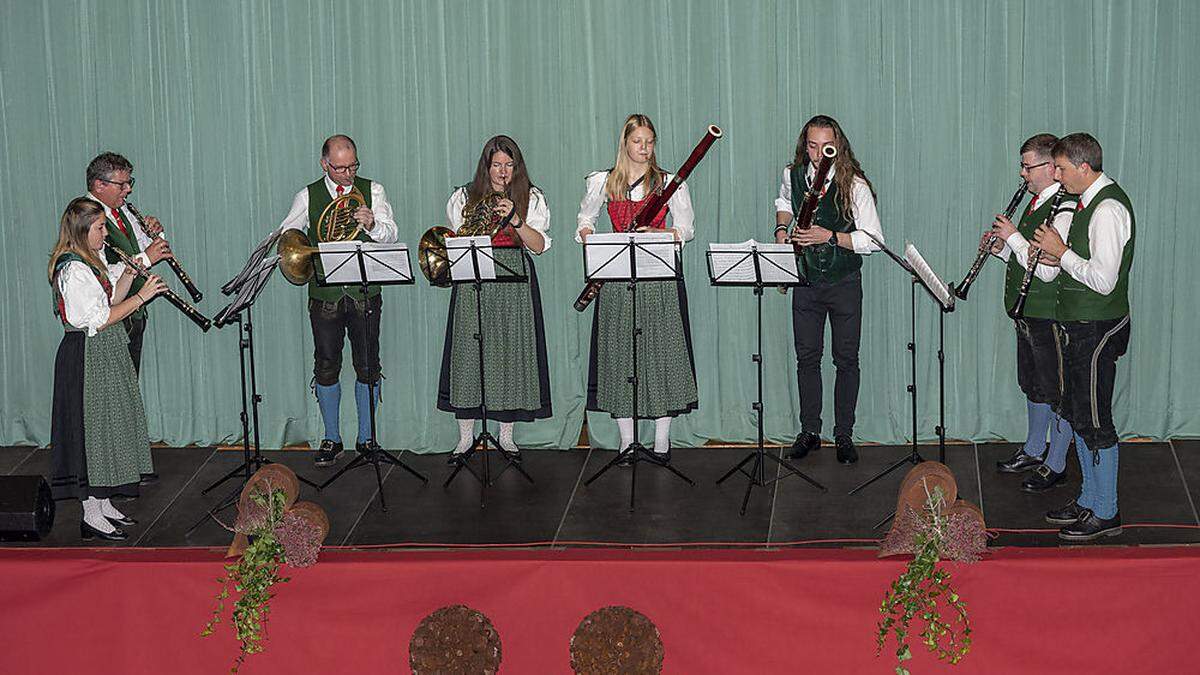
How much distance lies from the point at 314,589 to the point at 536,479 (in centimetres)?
169

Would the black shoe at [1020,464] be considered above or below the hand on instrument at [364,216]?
below

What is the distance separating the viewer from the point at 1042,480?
642 cm

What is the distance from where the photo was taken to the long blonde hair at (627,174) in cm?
656

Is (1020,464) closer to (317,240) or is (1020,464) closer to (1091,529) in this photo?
(1091,529)

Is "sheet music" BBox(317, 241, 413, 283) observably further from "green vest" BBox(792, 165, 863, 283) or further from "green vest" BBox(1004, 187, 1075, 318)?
"green vest" BBox(1004, 187, 1075, 318)

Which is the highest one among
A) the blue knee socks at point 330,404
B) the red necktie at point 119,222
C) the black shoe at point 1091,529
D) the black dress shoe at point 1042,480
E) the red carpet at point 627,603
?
the red necktie at point 119,222

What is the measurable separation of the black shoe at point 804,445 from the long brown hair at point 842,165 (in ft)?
3.75

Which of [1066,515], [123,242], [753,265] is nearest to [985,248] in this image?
[753,265]

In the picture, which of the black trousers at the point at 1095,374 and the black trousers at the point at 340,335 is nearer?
the black trousers at the point at 1095,374

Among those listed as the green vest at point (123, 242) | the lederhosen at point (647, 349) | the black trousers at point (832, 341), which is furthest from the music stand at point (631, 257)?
the green vest at point (123, 242)

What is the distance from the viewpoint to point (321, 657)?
5.33 metres

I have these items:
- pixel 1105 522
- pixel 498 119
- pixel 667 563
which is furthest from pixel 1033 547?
pixel 498 119

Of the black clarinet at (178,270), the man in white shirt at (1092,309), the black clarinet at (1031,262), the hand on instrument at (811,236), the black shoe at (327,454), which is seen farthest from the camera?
the black shoe at (327,454)

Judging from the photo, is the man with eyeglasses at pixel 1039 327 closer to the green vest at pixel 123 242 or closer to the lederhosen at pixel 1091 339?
the lederhosen at pixel 1091 339
